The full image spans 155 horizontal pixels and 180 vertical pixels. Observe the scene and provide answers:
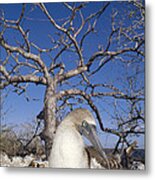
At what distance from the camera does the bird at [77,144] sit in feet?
8.41

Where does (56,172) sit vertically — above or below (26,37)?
below

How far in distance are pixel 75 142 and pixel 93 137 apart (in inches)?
3.6

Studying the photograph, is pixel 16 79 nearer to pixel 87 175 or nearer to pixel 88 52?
pixel 88 52

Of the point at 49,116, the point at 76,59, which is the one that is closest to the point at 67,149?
the point at 49,116

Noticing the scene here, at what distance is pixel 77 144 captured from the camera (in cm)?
258

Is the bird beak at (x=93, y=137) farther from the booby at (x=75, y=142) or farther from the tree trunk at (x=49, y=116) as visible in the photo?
the tree trunk at (x=49, y=116)

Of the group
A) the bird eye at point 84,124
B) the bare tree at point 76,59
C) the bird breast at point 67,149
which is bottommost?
the bird breast at point 67,149

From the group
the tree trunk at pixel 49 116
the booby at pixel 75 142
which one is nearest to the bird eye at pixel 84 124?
the booby at pixel 75 142

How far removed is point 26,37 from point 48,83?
253mm

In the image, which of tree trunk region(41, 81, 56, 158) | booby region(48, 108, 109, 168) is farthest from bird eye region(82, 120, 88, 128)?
tree trunk region(41, 81, 56, 158)

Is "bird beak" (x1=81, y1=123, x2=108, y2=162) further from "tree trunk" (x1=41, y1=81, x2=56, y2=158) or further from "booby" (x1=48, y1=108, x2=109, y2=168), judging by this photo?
"tree trunk" (x1=41, y1=81, x2=56, y2=158)

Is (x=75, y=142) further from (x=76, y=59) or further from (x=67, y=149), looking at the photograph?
(x=76, y=59)

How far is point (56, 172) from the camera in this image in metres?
2.61

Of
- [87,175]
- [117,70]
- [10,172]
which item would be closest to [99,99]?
[117,70]
